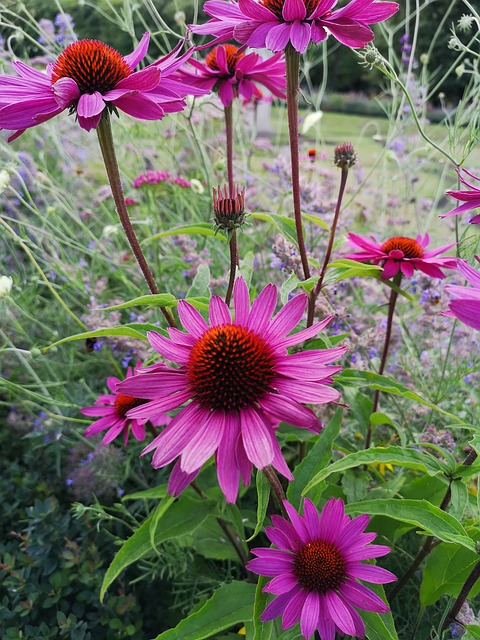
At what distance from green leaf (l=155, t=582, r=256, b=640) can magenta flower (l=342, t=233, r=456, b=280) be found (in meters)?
0.57

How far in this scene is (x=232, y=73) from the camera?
3.46 ft

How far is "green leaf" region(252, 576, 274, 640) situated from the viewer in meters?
0.74

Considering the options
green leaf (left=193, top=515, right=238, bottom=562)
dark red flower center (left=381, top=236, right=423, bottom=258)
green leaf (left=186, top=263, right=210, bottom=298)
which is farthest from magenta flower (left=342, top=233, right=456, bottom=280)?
green leaf (left=193, top=515, right=238, bottom=562)

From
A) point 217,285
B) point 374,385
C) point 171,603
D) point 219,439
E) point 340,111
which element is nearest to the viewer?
point 219,439

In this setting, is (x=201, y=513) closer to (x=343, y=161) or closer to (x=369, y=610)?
(x=369, y=610)

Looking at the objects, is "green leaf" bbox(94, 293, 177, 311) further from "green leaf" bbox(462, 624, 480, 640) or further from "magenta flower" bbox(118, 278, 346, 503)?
"green leaf" bbox(462, 624, 480, 640)

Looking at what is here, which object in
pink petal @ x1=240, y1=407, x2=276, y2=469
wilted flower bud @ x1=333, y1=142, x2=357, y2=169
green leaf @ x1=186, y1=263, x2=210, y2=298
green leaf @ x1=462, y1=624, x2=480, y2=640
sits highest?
wilted flower bud @ x1=333, y1=142, x2=357, y2=169

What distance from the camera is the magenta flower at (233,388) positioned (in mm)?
631

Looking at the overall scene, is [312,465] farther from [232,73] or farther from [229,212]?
[232,73]

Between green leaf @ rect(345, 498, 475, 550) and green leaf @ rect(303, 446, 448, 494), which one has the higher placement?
green leaf @ rect(303, 446, 448, 494)

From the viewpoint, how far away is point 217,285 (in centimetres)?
146

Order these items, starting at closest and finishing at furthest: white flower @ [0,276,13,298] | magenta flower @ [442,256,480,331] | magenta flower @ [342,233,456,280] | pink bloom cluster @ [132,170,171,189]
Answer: magenta flower @ [442,256,480,331] → magenta flower @ [342,233,456,280] → white flower @ [0,276,13,298] → pink bloom cluster @ [132,170,171,189]

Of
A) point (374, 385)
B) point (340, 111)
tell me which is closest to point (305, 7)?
point (374, 385)

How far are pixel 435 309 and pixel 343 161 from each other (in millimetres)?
581
